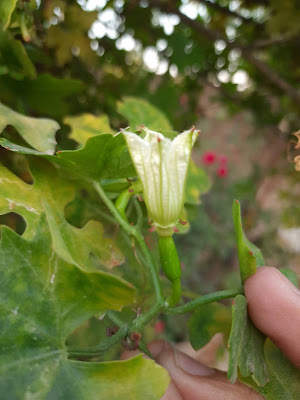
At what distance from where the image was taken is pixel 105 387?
44 cm

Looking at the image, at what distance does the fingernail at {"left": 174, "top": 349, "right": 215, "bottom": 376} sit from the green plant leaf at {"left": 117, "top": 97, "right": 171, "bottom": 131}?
52 centimetres

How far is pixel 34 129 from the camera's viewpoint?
584 mm

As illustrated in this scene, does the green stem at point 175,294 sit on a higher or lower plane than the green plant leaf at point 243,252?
lower

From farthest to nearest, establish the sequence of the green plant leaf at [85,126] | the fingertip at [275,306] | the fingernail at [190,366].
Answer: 1. the green plant leaf at [85,126]
2. the fingernail at [190,366]
3. the fingertip at [275,306]

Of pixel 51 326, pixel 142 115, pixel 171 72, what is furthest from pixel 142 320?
pixel 171 72

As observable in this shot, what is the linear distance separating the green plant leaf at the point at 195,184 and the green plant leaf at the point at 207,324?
251 mm

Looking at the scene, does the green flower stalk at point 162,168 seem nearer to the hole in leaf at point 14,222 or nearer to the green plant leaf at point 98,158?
the green plant leaf at point 98,158

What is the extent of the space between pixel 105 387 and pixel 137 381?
0.12 ft

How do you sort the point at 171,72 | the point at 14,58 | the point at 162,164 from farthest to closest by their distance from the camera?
the point at 171,72
the point at 14,58
the point at 162,164

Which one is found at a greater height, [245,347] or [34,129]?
[34,129]

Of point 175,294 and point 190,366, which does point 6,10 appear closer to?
point 175,294

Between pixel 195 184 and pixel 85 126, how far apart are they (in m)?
0.29

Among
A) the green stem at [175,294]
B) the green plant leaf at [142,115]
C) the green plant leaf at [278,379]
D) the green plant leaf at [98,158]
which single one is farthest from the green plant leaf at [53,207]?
the green plant leaf at [142,115]

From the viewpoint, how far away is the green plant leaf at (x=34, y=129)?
21.7 inches
